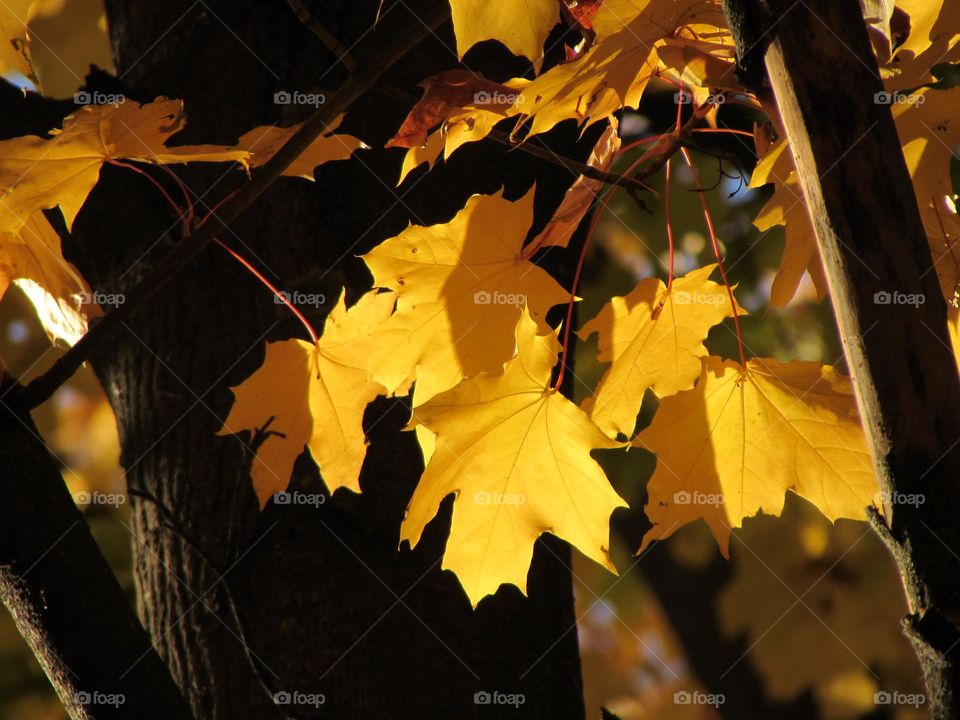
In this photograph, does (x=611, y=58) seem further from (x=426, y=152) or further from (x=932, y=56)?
(x=932, y=56)

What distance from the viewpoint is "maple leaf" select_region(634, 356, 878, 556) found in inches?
43.1

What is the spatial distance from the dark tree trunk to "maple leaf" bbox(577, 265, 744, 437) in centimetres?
35

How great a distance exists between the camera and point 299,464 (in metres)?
1.32

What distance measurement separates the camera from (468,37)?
0.98m

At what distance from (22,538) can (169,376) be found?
1.66ft

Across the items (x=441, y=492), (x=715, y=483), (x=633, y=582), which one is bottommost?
(x=633, y=582)

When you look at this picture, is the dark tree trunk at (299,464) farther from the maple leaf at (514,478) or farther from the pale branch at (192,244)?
the maple leaf at (514,478)

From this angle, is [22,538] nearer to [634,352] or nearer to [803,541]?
[634,352]

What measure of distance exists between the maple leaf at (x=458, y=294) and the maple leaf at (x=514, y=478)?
0.33 ft

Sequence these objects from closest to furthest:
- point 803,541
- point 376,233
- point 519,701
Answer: point 519,701 → point 376,233 → point 803,541

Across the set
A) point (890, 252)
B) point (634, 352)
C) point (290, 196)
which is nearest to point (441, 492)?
point (634, 352)

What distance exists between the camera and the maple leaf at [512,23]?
97cm

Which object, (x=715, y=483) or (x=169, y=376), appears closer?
(x=715, y=483)

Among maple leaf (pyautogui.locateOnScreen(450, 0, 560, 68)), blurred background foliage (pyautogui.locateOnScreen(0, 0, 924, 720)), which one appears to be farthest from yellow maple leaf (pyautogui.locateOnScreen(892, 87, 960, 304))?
blurred background foliage (pyautogui.locateOnScreen(0, 0, 924, 720))
